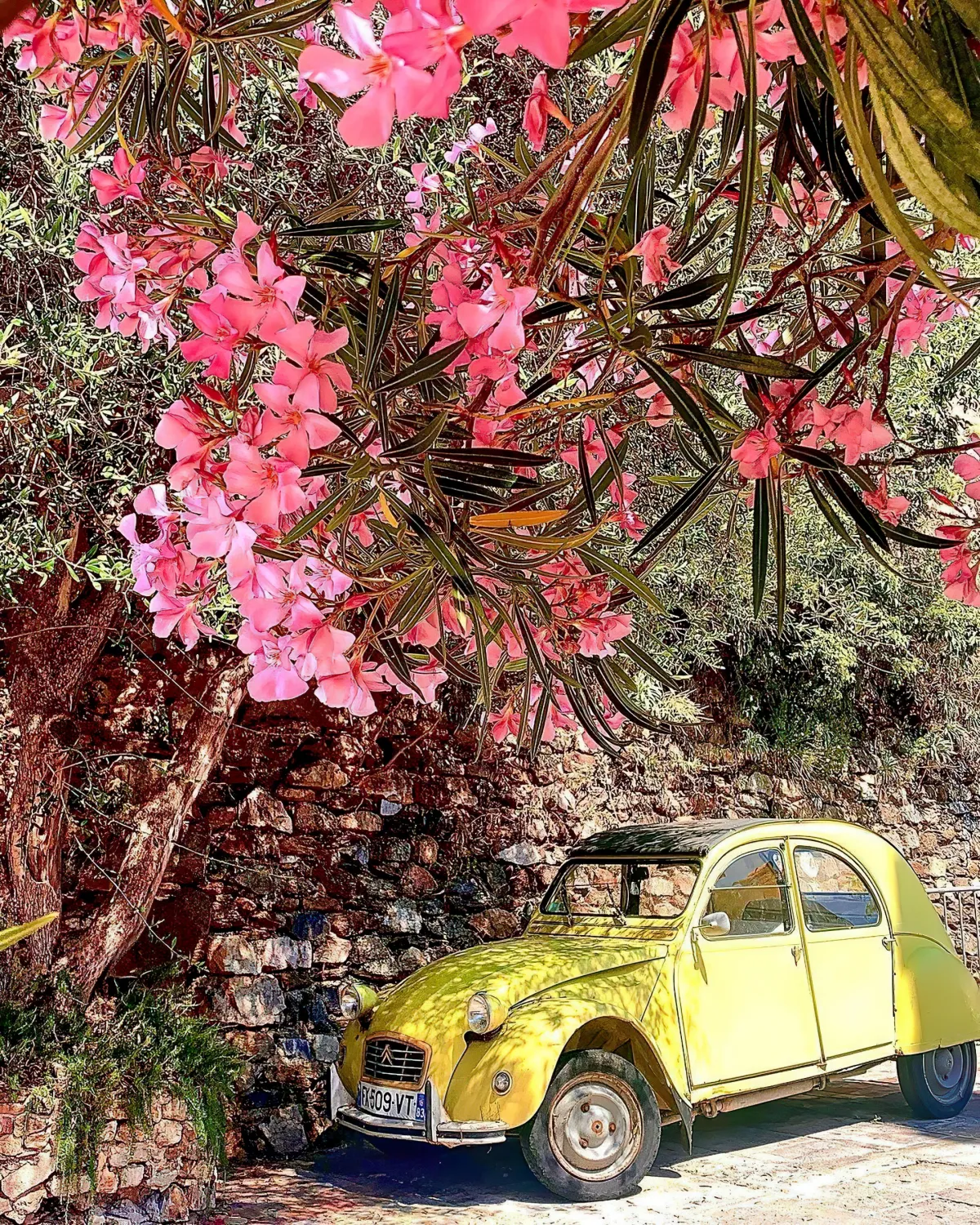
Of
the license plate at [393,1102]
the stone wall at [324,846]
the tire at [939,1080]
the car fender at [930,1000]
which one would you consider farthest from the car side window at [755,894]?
the license plate at [393,1102]

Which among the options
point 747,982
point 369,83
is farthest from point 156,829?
point 369,83

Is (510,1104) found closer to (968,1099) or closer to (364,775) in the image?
(364,775)

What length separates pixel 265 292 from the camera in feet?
3.04

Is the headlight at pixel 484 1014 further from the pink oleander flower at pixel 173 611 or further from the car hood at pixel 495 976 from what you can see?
the pink oleander flower at pixel 173 611

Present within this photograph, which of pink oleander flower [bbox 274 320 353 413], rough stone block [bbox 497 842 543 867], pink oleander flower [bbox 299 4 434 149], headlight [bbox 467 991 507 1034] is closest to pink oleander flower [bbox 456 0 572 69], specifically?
pink oleander flower [bbox 299 4 434 149]

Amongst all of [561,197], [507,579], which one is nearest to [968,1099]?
[507,579]

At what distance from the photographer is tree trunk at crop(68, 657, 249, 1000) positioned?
4012 millimetres

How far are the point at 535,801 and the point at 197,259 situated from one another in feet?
16.5

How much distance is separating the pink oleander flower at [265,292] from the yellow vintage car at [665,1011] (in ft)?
10.6

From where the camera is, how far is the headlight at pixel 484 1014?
3773 mm

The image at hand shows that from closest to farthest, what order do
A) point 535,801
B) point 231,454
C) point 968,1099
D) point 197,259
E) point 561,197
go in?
point 561,197
point 231,454
point 197,259
point 968,1099
point 535,801

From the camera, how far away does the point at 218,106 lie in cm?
135

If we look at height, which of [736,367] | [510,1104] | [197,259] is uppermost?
[197,259]

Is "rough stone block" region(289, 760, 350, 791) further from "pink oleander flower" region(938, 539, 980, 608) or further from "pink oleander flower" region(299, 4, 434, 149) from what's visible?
"pink oleander flower" region(299, 4, 434, 149)
